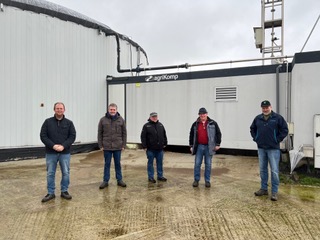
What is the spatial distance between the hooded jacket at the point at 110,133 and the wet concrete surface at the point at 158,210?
0.83 meters

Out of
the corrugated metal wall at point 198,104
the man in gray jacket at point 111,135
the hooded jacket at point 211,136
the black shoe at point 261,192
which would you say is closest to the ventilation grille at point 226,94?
the corrugated metal wall at point 198,104

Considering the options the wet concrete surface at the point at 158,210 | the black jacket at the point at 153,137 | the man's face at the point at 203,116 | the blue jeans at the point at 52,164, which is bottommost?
the wet concrete surface at the point at 158,210

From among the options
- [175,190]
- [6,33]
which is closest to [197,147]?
[175,190]

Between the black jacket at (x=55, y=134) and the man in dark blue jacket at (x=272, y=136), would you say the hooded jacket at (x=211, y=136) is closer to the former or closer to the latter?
the man in dark blue jacket at (x=272, y=136)

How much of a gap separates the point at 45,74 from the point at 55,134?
18.1 feet

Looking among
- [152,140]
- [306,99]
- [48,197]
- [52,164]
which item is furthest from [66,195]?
[306,99]

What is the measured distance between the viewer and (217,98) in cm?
927

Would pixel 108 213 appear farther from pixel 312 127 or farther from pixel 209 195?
pixel 312 127

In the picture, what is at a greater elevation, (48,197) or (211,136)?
(211,136)

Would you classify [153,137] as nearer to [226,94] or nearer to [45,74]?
[226,94]

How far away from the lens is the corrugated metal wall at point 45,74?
8.50 metres

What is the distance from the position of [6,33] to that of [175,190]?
7.10 metres

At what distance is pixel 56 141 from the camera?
4520mm

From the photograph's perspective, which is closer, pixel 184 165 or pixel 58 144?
pixel 58 144
